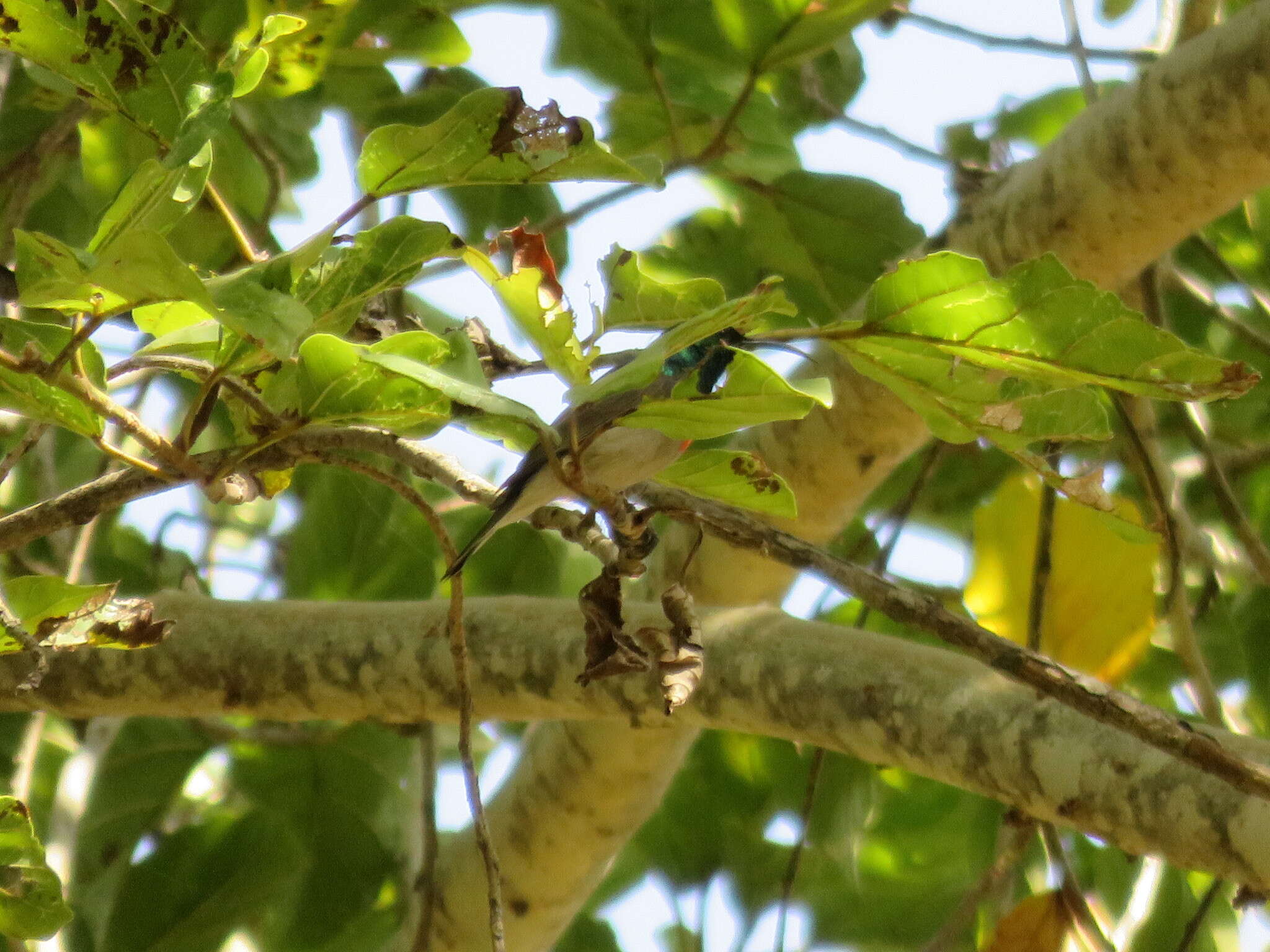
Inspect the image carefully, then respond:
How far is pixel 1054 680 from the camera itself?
118cm

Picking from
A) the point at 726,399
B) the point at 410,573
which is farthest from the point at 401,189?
the point at 410,573

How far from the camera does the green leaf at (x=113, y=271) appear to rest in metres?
0.91

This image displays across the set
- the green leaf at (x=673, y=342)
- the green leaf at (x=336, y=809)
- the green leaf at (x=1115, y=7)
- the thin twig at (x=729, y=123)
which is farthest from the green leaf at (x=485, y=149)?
the green leaf at (x=1115, y=7)

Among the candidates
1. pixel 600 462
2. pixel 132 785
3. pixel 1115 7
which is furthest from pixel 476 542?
pixel 1115 7

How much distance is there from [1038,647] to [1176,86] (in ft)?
2.94

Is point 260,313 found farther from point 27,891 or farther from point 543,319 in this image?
point 27,891

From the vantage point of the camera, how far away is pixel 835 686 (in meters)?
1.61

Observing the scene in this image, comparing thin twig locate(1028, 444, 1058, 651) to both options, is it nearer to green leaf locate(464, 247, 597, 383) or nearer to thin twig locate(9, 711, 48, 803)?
green leaf locate(464, 247, 597, 383)

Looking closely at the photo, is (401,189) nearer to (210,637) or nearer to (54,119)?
(210,637)

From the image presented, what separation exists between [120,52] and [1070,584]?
173cm

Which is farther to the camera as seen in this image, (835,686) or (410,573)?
(410,573)

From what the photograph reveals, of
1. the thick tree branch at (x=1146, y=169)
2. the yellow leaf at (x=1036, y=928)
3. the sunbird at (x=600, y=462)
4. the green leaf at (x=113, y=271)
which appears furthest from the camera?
the yellow leaf at (x=1036, y=928)

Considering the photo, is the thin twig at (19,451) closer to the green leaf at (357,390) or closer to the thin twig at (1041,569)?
the green leaf at (357,390)

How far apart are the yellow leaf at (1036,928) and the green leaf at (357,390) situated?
1.35 meters
